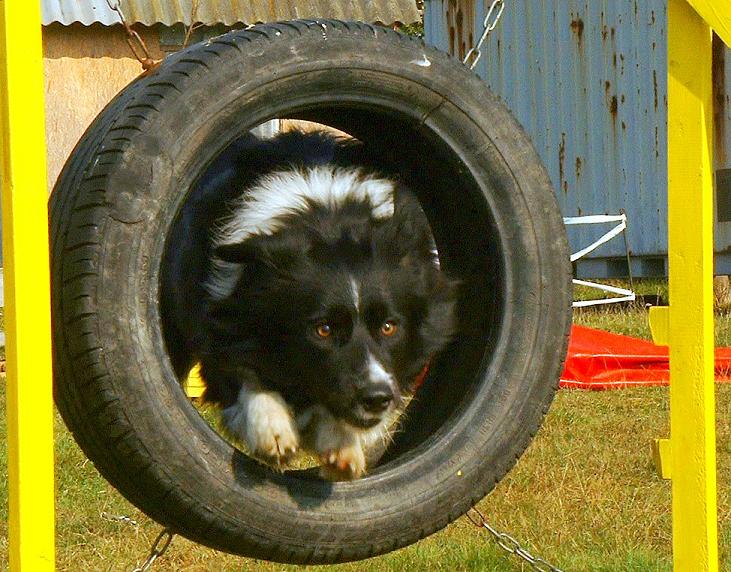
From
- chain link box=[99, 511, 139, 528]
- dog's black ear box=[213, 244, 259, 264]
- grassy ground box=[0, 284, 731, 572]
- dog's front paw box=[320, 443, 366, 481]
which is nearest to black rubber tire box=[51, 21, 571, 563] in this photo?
dog's front paw box=[320, 443, 366, 481]

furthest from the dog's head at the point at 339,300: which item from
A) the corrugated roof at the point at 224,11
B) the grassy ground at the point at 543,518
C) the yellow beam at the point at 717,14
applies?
the corrugated roof at the point at 224,11

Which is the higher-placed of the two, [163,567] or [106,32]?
[106,32]

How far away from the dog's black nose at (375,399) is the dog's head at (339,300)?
0.13 ft

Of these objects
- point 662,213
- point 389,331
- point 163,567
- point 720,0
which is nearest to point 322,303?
point 389,331

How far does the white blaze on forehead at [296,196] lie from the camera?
3.77 meters

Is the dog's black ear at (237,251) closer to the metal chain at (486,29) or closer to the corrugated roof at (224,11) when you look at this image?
the metal chain at (486,29)

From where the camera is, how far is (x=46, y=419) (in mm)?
2688

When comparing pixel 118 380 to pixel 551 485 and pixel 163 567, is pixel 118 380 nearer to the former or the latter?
pixel 163 567

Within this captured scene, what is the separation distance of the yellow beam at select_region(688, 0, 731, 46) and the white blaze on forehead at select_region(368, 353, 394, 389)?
1.27 m

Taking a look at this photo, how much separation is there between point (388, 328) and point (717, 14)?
1261mm

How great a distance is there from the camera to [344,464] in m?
3.46

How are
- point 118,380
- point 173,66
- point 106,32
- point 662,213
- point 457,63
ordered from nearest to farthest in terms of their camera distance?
1. point 118,380
2. point 173,66
3. point 457,63
4. point 662,213
5. point 106,32

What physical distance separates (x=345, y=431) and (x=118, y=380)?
2.63 feet

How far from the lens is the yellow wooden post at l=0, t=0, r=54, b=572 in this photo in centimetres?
264
